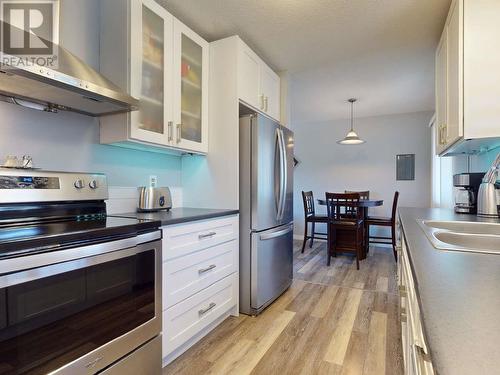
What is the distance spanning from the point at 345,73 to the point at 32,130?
2.94m

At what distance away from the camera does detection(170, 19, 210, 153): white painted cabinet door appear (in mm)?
1994

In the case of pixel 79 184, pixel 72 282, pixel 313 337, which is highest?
pixel 79 184

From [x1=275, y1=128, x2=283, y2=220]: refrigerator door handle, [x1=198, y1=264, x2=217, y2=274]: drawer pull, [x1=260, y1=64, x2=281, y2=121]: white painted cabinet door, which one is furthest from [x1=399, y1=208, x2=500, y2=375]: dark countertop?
[x1=260, y1=64, x2=281, y2=121]: white painted cabinet door

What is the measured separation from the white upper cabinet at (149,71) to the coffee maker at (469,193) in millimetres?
2091

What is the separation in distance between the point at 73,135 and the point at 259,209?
137cm

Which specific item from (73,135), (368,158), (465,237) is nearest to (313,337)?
(465,237)

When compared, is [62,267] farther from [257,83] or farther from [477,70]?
[477,70]

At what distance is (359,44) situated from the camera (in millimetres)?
2490

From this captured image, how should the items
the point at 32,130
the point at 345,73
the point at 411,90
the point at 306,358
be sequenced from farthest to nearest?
the point at 411,90, the point at 345,73, the point at 306,358, the point at 32,130

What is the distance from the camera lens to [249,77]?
240 cm

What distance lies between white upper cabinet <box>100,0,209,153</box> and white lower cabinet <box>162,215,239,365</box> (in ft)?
2.11

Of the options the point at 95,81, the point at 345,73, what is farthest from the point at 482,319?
the point at 345,73

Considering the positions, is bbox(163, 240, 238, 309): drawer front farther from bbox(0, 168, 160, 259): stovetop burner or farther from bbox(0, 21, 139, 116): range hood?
bbox(0, 21, 139, 116): range hood

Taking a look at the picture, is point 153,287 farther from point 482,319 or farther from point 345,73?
point 345,73
